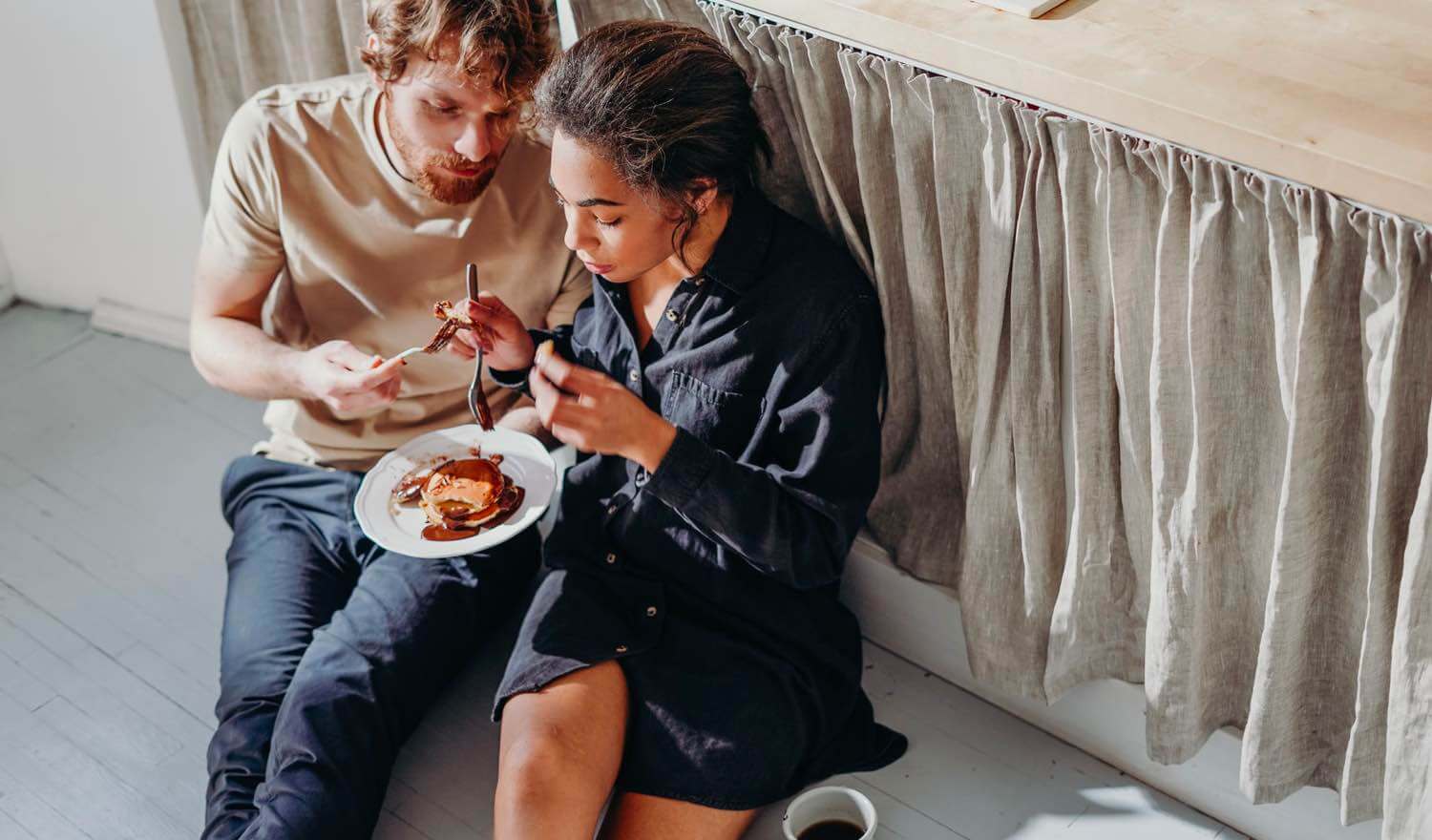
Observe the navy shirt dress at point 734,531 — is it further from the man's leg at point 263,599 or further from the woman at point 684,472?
the man's leg at point 263,599

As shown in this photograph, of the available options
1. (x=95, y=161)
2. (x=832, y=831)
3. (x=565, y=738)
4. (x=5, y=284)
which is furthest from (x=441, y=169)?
(x=5, y=284)

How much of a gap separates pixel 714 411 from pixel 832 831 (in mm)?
573

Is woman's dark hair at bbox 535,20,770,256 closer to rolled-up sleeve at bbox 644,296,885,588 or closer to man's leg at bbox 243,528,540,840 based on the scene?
rolled-up sleeve at bbox 644,296,885,588

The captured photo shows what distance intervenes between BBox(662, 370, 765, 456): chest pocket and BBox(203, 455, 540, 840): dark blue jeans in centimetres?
50

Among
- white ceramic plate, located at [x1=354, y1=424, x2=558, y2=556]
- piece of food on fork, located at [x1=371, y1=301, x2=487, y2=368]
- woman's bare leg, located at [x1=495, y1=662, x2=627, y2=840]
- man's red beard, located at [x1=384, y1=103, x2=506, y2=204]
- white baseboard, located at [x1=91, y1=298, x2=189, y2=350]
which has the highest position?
man's red beard, located at [x1=384, y1=103, x2=506, y2=204]

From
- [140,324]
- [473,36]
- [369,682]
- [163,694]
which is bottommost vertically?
[163,694]

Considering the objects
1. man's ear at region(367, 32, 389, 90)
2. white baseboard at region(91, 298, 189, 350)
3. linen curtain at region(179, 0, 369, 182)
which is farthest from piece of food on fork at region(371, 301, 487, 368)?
white baseboard at region(91, 298, 189, 350)

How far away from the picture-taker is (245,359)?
2.15 metres

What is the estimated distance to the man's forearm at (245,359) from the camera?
2139mm

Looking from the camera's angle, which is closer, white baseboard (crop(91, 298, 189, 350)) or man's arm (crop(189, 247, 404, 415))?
man's arm (crop(189, 247, 404, 415))

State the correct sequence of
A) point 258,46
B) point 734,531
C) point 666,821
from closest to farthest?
1. point 734,531
2. point 666,821
3. point 258,46

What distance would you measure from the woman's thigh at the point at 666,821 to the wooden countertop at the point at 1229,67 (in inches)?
39.3

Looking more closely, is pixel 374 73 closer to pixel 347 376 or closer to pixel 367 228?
pixel 367 228

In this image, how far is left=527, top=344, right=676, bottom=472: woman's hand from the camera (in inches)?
69.3
